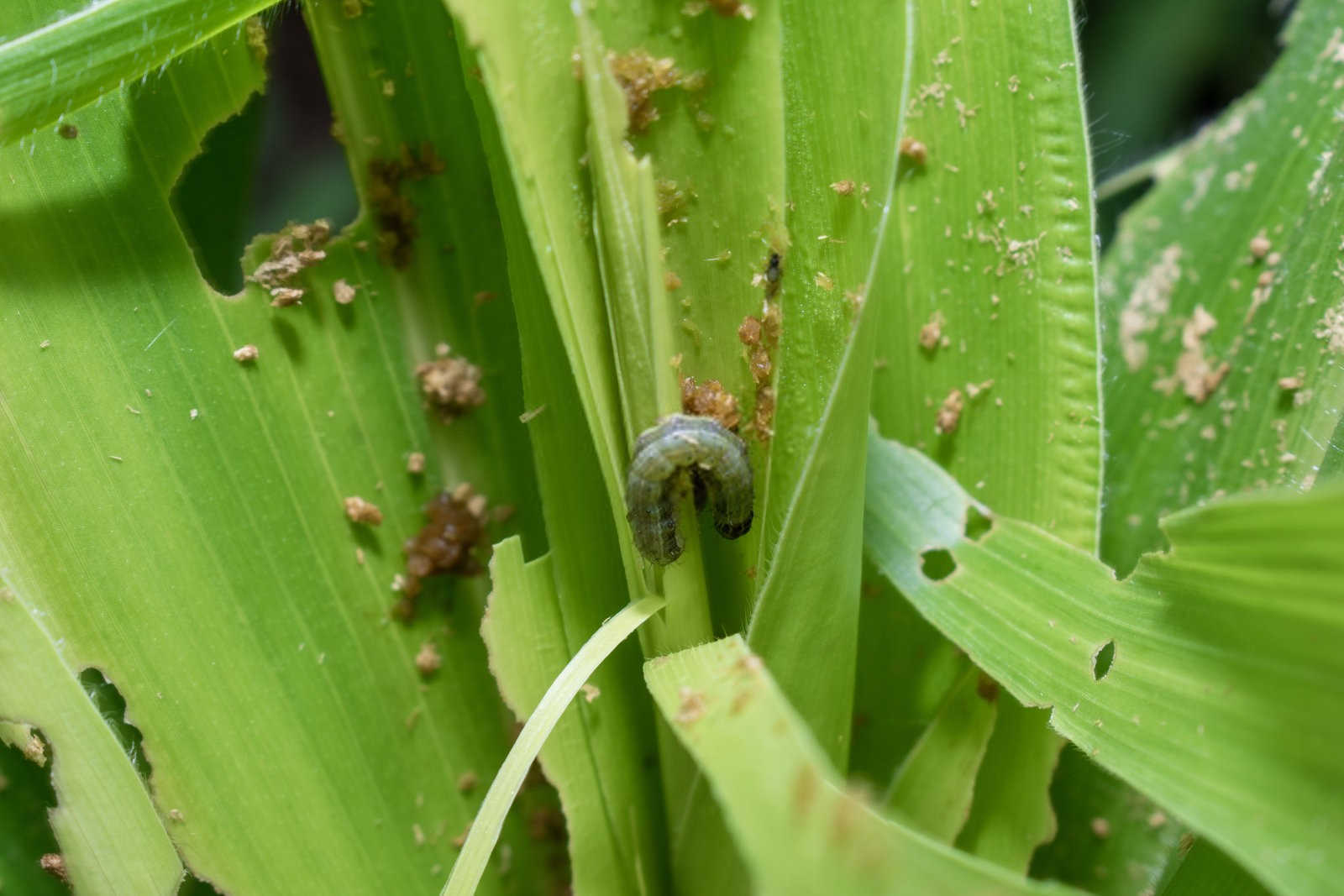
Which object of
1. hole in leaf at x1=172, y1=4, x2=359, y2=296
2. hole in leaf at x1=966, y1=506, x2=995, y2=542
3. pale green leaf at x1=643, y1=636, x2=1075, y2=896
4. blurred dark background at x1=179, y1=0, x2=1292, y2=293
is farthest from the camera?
blurred dark background at x1=179, y1=0, x2=1292, y2=293

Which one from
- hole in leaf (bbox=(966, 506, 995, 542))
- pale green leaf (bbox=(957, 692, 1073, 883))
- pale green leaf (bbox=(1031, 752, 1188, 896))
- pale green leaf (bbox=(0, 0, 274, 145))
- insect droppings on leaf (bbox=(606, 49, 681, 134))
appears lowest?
pale green leaf (bbox=(1031, 752, 1188, 896))

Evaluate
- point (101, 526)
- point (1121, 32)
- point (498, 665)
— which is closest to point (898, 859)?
point (498, 665)

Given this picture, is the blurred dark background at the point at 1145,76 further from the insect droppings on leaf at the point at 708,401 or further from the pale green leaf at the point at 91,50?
the insect droppings on leaf at the point at 708,401

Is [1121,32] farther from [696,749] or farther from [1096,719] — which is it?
[696,749]

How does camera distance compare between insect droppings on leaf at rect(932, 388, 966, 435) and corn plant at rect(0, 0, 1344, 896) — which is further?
insect droppings on leaf at rect(932, 388, 966, 435)

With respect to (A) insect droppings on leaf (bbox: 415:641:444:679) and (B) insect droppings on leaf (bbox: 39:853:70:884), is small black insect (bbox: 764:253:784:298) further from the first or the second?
(B) insect droppings on leaf (bbox: 39:853:70:884)

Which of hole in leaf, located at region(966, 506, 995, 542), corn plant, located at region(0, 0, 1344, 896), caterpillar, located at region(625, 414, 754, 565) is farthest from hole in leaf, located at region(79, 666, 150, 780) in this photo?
hole in leaf, located at region(966, 506, 995, 542)
